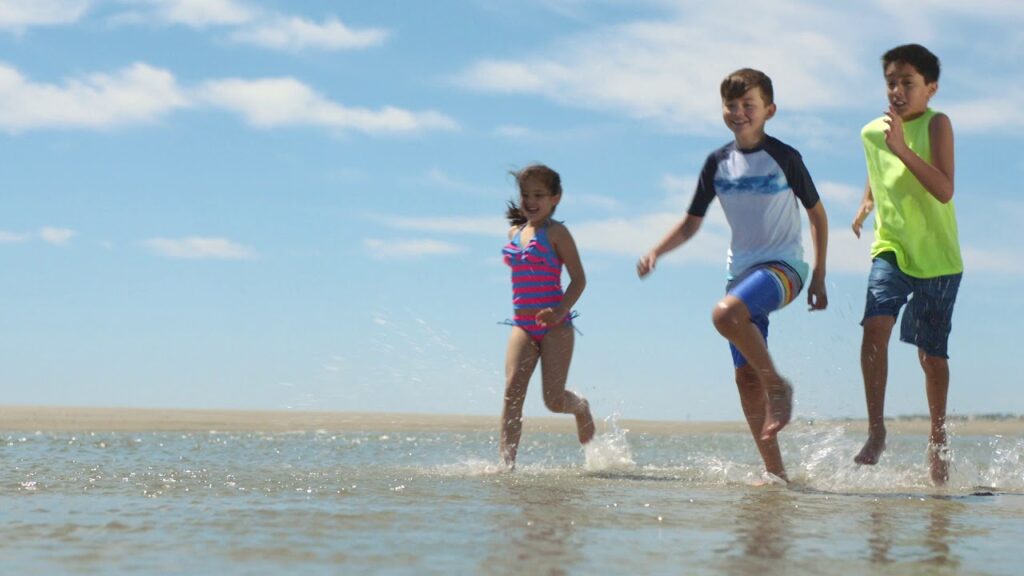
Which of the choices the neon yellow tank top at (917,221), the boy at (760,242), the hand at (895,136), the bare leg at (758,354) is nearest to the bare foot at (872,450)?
the boy at (760,242)

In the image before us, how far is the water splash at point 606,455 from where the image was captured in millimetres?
7301

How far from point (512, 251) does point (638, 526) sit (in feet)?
10.1

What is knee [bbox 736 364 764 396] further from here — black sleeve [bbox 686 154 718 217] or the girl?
the girl

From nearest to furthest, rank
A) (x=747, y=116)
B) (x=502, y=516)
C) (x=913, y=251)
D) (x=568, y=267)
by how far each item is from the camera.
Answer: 1. (x=502, y=516)
2. (x=747, y=116)
3. (x=913, y=251)
4. (x=568, y=267)

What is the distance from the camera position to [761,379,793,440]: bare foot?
5.82 metres

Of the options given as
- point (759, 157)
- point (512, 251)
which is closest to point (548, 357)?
point (512, 251)

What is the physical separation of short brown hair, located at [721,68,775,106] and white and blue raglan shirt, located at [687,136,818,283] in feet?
0.81

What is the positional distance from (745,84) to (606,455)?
2.53 meters

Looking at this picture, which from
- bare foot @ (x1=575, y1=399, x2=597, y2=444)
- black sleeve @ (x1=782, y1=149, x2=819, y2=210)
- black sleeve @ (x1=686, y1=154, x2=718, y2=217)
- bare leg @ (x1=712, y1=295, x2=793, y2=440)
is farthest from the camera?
bare foot @ (x1=575, y1=399, x2=597, y2=444)

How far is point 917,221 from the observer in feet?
20.5

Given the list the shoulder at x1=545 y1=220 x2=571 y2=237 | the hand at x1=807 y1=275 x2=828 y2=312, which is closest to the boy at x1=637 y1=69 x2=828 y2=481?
the hand at x1=807 y1=275 x2=828 y2=312

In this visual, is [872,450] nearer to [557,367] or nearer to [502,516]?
[557,367]

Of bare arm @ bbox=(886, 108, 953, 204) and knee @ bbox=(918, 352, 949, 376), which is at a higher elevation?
bare arm @ bbox=(886, 108, 953, 204)

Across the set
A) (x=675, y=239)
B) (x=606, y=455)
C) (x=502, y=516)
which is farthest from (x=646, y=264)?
(x=502, y=516)
